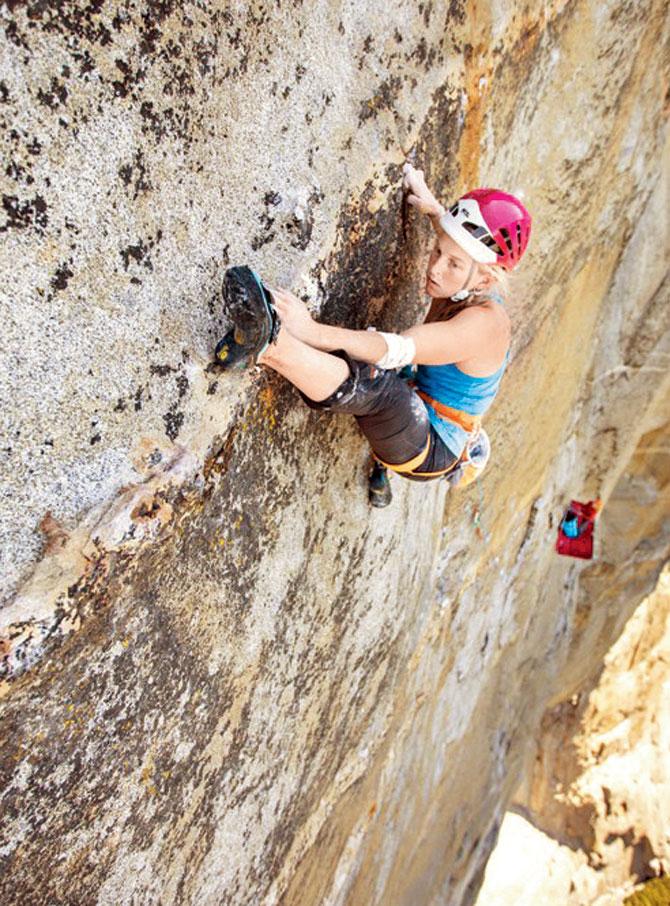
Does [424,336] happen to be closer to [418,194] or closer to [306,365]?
[306,365]

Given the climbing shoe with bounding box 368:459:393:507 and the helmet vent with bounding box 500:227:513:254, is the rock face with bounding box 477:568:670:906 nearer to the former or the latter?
the climbing shoe with bounding box 368:459:393:507

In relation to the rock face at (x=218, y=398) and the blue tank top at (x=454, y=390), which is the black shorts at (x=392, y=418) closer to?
the blue tank top at (x=454, y=390)

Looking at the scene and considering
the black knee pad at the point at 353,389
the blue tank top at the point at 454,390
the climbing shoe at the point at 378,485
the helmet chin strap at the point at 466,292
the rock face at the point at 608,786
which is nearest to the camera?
the black knee pad at the point at 353,389

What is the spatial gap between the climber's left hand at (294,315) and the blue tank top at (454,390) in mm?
707

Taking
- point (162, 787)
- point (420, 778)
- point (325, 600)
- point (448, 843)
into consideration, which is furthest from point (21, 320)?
point (448, 843)

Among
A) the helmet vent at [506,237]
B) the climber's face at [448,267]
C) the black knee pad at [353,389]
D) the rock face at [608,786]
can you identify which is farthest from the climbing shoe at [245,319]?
the rock face at [608,786]

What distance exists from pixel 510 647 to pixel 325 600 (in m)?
5.26

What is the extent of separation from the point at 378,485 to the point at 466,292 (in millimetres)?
883

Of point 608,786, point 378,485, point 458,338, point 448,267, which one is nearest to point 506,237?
point 448,267

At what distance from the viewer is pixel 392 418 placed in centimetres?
206

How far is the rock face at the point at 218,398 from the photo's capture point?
1229 mm

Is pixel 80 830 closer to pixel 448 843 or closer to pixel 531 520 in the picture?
pixel 531 520

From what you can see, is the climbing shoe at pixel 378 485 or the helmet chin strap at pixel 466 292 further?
the climbing shoe at pixel 378 485

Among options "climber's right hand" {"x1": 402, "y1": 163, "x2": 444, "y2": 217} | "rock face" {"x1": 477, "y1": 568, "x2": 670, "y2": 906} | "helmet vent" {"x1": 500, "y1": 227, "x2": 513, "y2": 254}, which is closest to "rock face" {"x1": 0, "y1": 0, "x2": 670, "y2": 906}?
"climber's right hand" {"x1": 402, "y1": 163, "x2": 444, "y2": 217}
